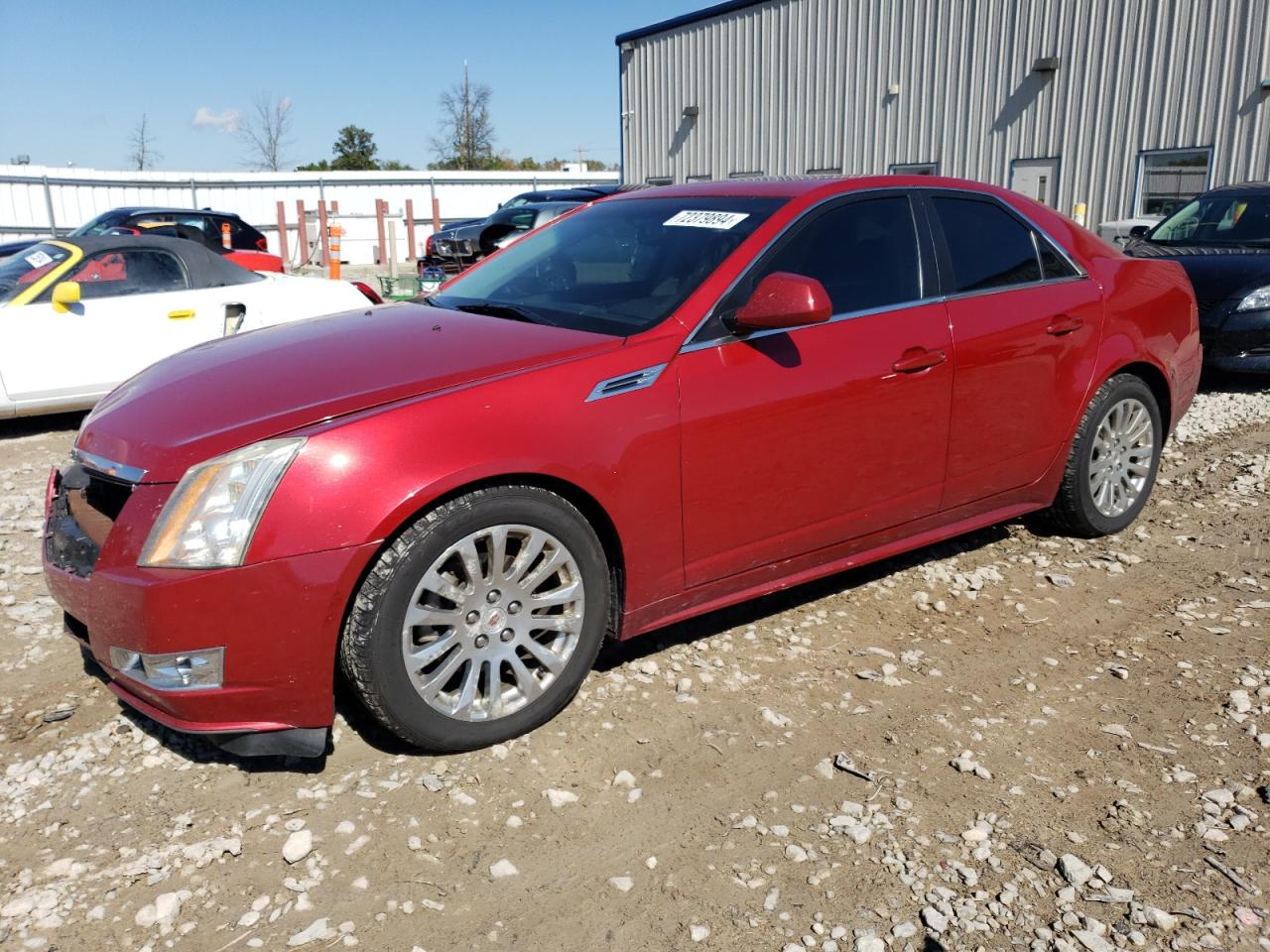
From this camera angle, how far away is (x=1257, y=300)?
26.2 feet

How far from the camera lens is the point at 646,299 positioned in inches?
141

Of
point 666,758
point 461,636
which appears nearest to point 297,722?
point 461,636

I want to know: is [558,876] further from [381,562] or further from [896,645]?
[896,645]

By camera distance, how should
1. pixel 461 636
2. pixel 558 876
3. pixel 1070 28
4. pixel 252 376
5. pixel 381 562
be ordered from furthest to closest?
pixel 1070 28, pixel 252 376, pixel 461 636, pixel 381 562, pixel 558 876

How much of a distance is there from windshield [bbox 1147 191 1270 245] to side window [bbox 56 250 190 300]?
845cm

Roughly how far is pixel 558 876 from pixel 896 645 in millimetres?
1793

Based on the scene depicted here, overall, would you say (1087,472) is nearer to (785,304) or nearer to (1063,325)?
(1063,325)

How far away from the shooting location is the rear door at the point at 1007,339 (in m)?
4.09

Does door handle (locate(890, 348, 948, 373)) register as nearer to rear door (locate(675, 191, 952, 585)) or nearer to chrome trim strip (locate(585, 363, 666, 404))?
rear door (locate(675, 191, 952, 585))

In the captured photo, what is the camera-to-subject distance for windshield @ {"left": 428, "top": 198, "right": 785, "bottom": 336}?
358 cm

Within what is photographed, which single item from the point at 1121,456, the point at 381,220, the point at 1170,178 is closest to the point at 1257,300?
the point at 1121,456

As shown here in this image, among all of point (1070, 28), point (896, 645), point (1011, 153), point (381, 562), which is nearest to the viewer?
point (381, 562)

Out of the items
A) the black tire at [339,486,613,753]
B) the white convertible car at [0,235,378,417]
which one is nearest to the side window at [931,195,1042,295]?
the black tire at [339,486,613,753]

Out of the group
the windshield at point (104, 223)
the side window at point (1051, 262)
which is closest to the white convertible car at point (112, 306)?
the side window at point (1051, 262)
